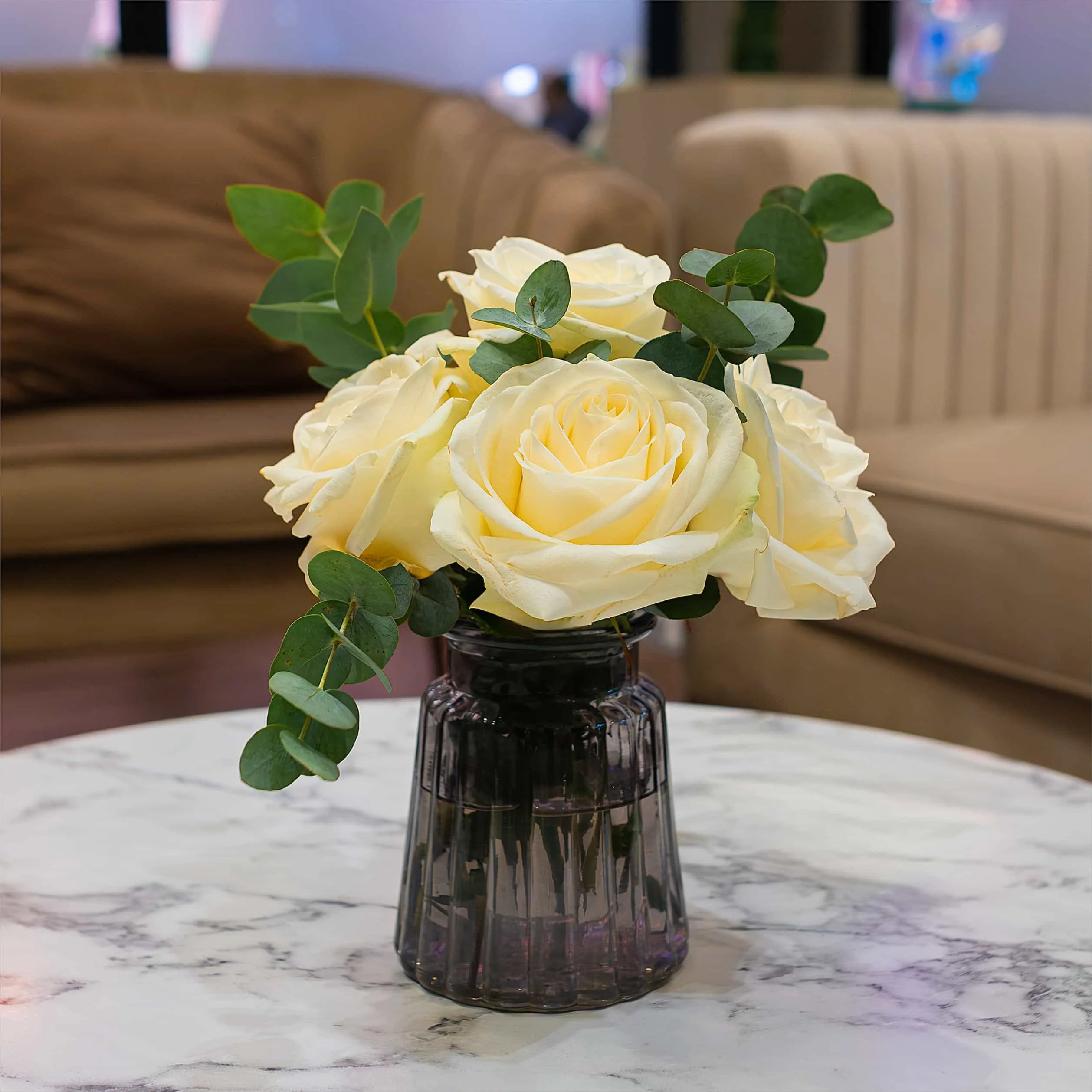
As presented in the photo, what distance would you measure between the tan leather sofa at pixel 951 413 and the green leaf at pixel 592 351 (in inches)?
36.8

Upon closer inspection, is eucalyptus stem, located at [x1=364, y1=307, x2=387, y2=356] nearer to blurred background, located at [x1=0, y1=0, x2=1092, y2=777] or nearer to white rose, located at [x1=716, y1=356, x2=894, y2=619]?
white rose, located at [x1=716, y1=356, x2=894, y2=619]

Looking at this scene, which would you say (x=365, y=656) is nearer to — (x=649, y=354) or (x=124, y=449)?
(x=649, y=354)

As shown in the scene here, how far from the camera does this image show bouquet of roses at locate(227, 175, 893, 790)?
1.55 feet

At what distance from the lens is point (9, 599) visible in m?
1.79

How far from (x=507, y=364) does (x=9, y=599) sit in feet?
4.79

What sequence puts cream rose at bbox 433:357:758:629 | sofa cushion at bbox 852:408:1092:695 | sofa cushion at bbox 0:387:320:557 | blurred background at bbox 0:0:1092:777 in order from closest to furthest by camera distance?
cream rose at bbox 433:357:758:629
sofa cushion at bbox 852:408:1092:695
blurred background at bbox 0:0:1092:777
sofa cushion at bbox 0:387:320:557

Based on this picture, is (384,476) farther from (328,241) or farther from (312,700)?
(328,241)

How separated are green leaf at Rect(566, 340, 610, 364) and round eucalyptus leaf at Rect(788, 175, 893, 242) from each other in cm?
17

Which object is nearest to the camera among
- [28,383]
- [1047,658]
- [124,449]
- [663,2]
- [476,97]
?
[1047,658]

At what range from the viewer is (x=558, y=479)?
47cm

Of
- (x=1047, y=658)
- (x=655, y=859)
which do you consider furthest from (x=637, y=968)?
(x=1047, y=658)

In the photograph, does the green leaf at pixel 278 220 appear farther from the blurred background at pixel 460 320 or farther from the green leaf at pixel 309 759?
the blurred background at pixel 460 320

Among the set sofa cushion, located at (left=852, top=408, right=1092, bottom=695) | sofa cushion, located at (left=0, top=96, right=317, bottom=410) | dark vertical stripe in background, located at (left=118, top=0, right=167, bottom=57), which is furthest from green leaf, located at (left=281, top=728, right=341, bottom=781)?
dark vertical stripe in background, located at (left=118, top=0, right=167, bottom=57)

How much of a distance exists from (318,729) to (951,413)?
1555mm
